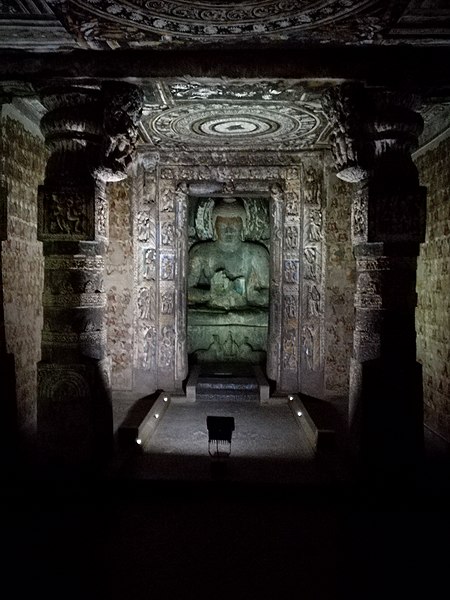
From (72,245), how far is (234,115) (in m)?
2.81

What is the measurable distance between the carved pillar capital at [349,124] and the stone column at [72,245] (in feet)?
6.84

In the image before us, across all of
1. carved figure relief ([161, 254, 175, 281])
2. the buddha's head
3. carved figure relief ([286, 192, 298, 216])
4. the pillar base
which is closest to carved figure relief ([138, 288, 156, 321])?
carved figure relief ([161, 254, 175, 281])

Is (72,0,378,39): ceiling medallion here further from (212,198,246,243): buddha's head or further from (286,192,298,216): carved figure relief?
(212,198,246,243): buddha's head

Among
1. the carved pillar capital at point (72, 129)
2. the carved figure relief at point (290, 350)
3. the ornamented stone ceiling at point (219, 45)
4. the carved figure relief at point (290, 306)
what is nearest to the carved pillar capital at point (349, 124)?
the ornamented stone ceiling at point (219, 45)

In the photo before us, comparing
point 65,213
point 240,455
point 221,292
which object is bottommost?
point 240,455

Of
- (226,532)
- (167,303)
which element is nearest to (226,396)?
(167,303)

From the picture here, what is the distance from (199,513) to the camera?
157 inches

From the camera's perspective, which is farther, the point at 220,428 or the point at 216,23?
the point at 220,428

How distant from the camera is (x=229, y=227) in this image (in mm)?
11016

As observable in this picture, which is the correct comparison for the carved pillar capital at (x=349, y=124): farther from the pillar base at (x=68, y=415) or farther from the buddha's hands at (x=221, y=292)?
the buddha's hands at (x=221, y=292)

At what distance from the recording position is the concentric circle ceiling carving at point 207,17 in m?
3.44

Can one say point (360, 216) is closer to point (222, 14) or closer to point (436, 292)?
point (436, 292)

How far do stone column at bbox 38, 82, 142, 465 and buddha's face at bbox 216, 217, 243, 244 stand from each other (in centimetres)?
644

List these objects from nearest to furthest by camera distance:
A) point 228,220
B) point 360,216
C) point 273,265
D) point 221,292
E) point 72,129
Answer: point 72,129 → point 360,216 → point 273,265 → point 221,292 → point 228,220
